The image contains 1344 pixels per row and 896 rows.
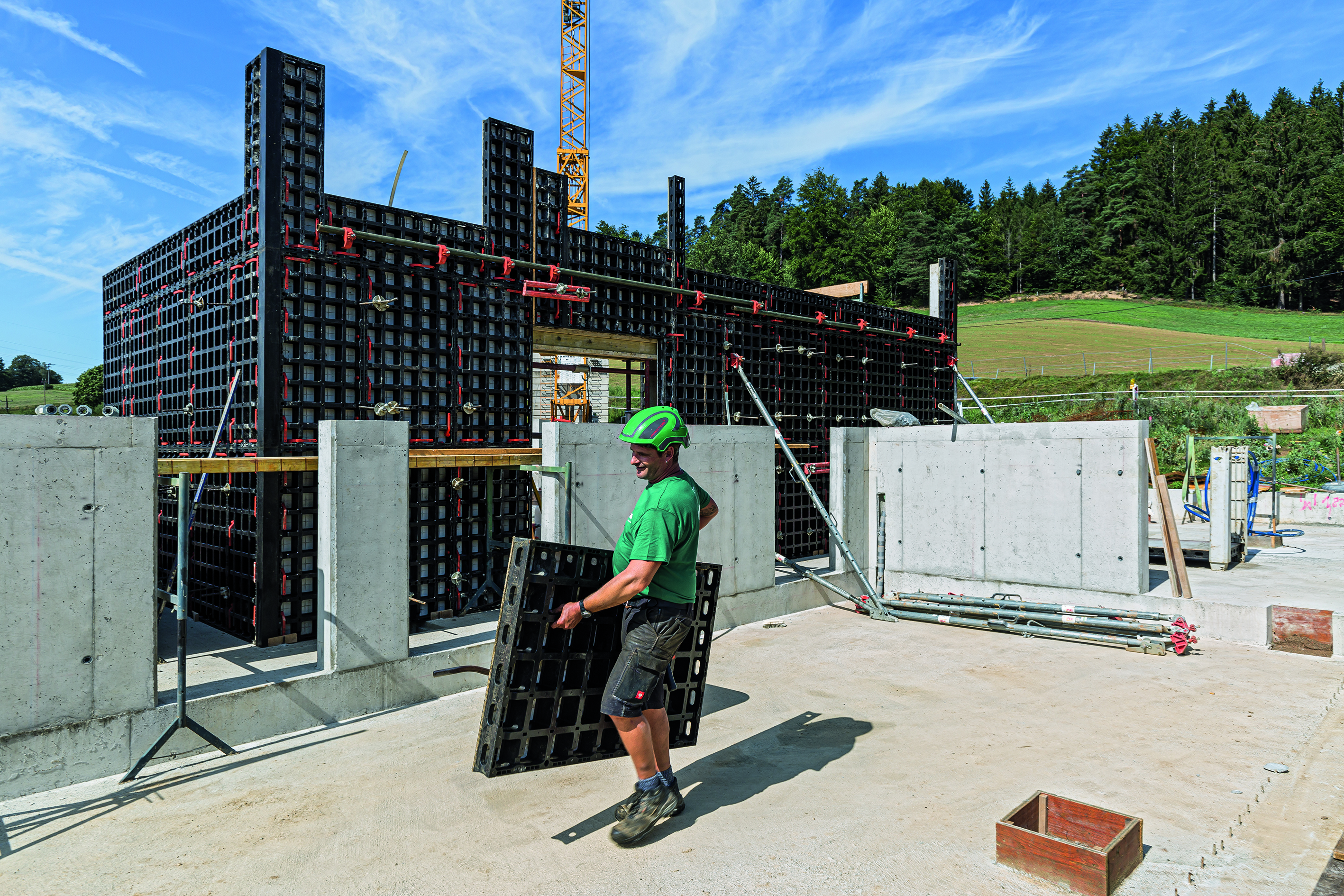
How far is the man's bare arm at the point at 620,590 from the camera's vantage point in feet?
10.6

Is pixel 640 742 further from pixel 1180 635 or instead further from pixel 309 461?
pixel 1180 635

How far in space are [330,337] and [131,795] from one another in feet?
13.2

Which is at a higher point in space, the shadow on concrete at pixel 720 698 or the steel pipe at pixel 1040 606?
the steel pipe at pixel 1040 606

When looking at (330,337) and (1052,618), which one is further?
(1052,618)

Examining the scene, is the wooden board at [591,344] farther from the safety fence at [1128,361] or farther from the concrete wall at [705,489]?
the safety fence at [1128,361]

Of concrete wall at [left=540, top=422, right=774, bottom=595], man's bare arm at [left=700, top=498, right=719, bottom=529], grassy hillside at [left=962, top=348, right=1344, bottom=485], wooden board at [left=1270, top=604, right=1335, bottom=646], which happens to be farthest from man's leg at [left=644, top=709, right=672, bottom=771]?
grassy hillside at [left=962, top=348, right=1344, bottom=485]

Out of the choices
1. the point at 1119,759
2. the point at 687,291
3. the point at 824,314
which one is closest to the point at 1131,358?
the point at 824,314

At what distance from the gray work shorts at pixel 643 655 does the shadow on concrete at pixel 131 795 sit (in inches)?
99.3

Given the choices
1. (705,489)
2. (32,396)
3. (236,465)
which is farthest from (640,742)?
(32,396)

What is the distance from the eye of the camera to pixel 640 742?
3389 mm

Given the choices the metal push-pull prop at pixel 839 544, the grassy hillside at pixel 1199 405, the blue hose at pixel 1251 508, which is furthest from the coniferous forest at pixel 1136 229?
the metal push-pull prop at pixel 839 544

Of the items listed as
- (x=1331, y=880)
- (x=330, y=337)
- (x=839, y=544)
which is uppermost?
(x=330, y=337)

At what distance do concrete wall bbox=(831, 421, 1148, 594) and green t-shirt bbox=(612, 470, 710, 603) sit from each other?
641cm

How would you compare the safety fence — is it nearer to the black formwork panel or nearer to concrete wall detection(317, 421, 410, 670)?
concrete wall detection(317, 421, 410, 670)
